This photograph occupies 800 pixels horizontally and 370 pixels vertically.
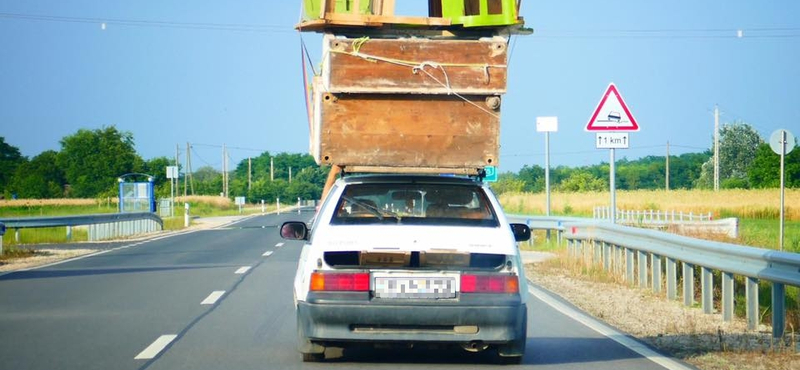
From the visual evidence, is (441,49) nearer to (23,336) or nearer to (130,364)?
(130,364)

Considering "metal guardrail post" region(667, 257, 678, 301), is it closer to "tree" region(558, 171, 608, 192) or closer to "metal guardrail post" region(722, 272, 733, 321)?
"metal guardrail post" region(722, 272, 733, 321)

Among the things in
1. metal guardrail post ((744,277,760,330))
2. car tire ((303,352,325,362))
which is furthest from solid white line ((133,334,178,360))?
metal guardrail post ((744,277,760,330))

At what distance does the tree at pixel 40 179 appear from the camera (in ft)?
298

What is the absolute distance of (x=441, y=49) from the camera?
9109mm

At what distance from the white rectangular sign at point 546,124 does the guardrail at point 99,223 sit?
42.7ft

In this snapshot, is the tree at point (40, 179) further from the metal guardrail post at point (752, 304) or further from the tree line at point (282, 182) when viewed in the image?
the metal guardrail post at point (752, 304)

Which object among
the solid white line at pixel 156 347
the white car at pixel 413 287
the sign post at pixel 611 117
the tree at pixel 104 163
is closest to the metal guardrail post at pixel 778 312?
the white car at pixel 413 287

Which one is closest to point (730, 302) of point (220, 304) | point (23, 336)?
point (220, 304)

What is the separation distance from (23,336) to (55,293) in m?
4.49

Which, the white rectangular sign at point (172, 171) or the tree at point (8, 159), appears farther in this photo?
the tree at point (8, 159)

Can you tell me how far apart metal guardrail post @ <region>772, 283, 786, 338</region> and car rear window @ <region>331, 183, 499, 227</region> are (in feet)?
10.4

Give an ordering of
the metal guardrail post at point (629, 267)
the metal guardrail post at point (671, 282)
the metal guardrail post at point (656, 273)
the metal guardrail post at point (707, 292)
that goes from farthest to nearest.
Answer: the metal guardrail post at point (629, 267) → the metal guardrail post at point (656, 273) → the metal guardrail post at point (671, 282) → the metal guardrail post at point (707, 292)

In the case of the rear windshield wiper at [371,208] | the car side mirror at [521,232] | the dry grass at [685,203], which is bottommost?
the dry grass at [685,203]

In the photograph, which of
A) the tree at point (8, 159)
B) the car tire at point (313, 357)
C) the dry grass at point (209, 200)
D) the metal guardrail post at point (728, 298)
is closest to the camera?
the car tire at point (313, 357)
